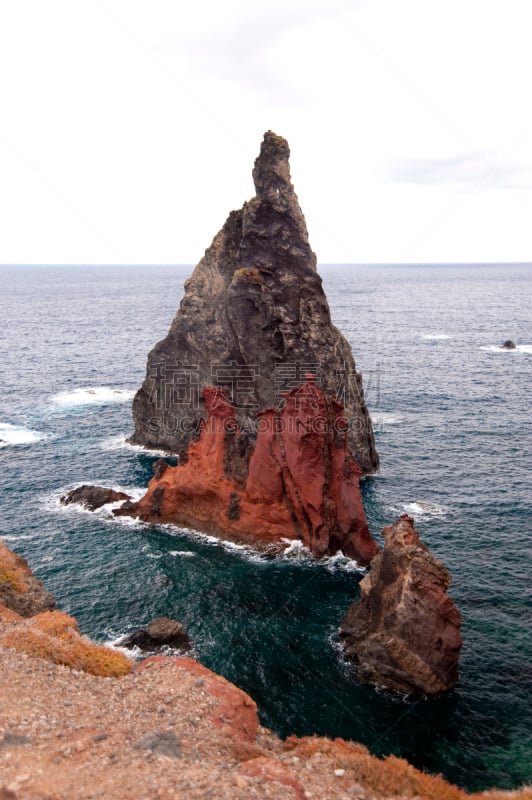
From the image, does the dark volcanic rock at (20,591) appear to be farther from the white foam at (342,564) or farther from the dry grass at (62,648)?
the white foam at (342,564)

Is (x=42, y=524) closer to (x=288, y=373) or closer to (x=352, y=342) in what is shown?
(x=288, y=373)

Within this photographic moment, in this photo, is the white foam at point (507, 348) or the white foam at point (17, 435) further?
the white foam at point (507, 348)

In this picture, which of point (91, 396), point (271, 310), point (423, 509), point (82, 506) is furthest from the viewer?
point (91, 396)

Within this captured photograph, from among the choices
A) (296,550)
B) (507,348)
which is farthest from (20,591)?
(507,348)

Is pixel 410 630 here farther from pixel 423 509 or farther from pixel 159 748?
pixel 423 509

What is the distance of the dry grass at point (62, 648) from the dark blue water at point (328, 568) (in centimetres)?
1016

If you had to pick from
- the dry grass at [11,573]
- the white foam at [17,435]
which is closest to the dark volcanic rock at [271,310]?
the dry grass at [11,573]

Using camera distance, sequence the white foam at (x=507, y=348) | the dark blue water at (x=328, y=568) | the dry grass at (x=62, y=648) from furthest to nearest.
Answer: the white foam at (x=507, y=348)
the dark blue water at (x=328, y=568)
the dry grass at (x=62, y=648)

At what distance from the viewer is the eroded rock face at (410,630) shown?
3806 centimetres

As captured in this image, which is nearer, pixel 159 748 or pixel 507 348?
pixel 159 748

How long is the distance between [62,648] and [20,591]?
9999 millimetres

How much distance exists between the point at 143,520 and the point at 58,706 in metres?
Answer: 35.2

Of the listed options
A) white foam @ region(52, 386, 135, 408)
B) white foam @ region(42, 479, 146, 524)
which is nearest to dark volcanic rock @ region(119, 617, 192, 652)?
white foam @ region(42, 479, 146, 524)

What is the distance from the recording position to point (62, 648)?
102 ft
